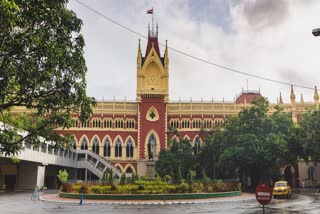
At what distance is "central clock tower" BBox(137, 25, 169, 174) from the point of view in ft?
188

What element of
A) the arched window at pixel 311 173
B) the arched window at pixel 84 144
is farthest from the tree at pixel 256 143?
the arched window at pixel 84 144

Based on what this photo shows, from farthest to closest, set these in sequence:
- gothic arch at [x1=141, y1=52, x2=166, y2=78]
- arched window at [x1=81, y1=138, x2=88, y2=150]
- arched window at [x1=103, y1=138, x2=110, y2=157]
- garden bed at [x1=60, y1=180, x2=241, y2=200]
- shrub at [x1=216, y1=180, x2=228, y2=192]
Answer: gothic arch at [x1=141, y1=52, x2=166, y2=78], arched window at [x1=103, y1=138, x2=110, y2=157], arched window at [x1=81, y1=138, x2=88, y2=150], shrub at [x1=216, y1=180, x2=228, y2=192], garden bed at [x1=60, y1=180, x2=241, y2=200]

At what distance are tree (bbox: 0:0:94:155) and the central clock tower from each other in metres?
44.0

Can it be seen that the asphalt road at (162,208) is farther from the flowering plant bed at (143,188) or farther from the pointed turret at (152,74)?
the pointed turret at (152,74)

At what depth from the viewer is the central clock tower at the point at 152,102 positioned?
188 feet

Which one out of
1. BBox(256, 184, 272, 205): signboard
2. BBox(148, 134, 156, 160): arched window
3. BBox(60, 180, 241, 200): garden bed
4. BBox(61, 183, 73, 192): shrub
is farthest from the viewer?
BBox(148, 134, 156, 160): arched window

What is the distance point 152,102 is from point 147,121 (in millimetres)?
3180

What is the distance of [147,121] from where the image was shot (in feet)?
191

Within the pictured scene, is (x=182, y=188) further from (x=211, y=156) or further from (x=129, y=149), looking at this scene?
(x=129, y=149)

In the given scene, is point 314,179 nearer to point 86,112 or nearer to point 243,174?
point 243,174

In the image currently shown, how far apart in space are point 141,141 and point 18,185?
19.7 metres

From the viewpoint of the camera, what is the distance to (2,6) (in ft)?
Answer: 27.3

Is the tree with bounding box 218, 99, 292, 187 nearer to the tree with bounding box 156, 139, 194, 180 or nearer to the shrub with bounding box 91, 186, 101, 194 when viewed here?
the tree with bounding box 156, 139, 194, 180

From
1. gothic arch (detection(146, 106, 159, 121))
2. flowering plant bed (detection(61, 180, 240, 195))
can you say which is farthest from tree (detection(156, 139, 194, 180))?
flowering plant bed (detection(61, 180, 240, 195))
